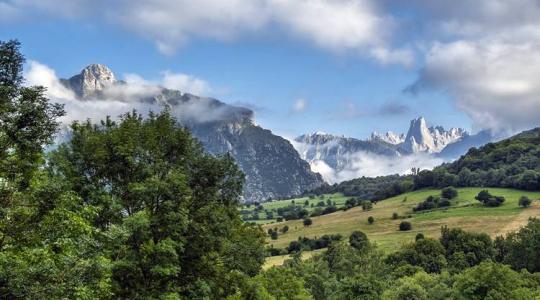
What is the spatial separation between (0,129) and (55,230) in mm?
4681

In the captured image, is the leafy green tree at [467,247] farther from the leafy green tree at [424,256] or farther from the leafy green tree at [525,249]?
the leafy green tree at [525,249]

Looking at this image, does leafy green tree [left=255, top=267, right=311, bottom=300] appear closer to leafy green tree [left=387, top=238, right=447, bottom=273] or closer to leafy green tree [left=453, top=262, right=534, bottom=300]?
leafy green tree [left=453, top=262, right=534, bottom=300]

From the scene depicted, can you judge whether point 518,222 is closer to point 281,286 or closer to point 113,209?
point 281,286

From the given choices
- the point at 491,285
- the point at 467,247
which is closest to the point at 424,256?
the point at 467,247

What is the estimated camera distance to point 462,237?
165 meters

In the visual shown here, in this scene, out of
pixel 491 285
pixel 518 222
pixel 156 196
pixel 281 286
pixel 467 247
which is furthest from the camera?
pixel 518 222

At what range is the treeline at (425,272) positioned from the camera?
283ft

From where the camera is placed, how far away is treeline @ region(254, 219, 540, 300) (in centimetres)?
8638

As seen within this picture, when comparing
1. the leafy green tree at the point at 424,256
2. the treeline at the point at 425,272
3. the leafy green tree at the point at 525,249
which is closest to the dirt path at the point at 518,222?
the treeline at the point at 425,272

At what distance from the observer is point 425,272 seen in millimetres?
136000

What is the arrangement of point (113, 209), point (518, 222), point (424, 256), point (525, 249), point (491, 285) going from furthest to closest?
point (518, 222), point (424, 256), point (525, 249), point (491, 285), point (113, 209)

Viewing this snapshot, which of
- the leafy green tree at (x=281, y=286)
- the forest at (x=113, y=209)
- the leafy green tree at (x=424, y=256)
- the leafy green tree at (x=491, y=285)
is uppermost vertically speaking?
the forest at (x=113, y=209)

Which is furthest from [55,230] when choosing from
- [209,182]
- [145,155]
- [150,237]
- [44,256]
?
[209,182]

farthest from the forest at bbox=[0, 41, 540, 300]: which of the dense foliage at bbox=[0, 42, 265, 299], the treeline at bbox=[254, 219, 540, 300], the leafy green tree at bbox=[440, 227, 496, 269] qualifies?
the leafy green tree at bbox=[440, 227, 496, 269]
